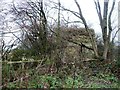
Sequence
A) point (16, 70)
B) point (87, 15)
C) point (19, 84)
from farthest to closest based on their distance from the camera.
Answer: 1. point (87, 15)
2. point (16, 70)
3. point (19, 84)

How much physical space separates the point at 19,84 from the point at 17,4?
1.72m

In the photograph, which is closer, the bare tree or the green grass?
the green grass

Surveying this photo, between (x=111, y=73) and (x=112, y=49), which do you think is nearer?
(x=111, y=73)

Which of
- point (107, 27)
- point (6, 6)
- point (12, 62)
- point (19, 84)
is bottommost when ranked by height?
point (19, 84)

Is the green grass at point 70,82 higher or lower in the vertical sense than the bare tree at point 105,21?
lower

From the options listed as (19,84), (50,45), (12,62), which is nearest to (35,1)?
(50,45)

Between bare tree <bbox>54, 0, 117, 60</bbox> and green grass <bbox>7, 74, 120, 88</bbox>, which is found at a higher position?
bare tree <bbox>54, 0, 117, 60</bbox>

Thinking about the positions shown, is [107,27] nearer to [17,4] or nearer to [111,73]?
[111,73]

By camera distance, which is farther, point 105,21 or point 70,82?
point 105,21

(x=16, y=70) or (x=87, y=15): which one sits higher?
(x=87, y=15)

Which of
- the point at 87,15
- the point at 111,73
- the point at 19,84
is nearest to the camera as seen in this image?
the point at 19,84

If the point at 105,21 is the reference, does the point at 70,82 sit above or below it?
below

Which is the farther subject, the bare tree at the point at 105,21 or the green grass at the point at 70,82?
the bare tree at the point at 105,21

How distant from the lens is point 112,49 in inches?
184
